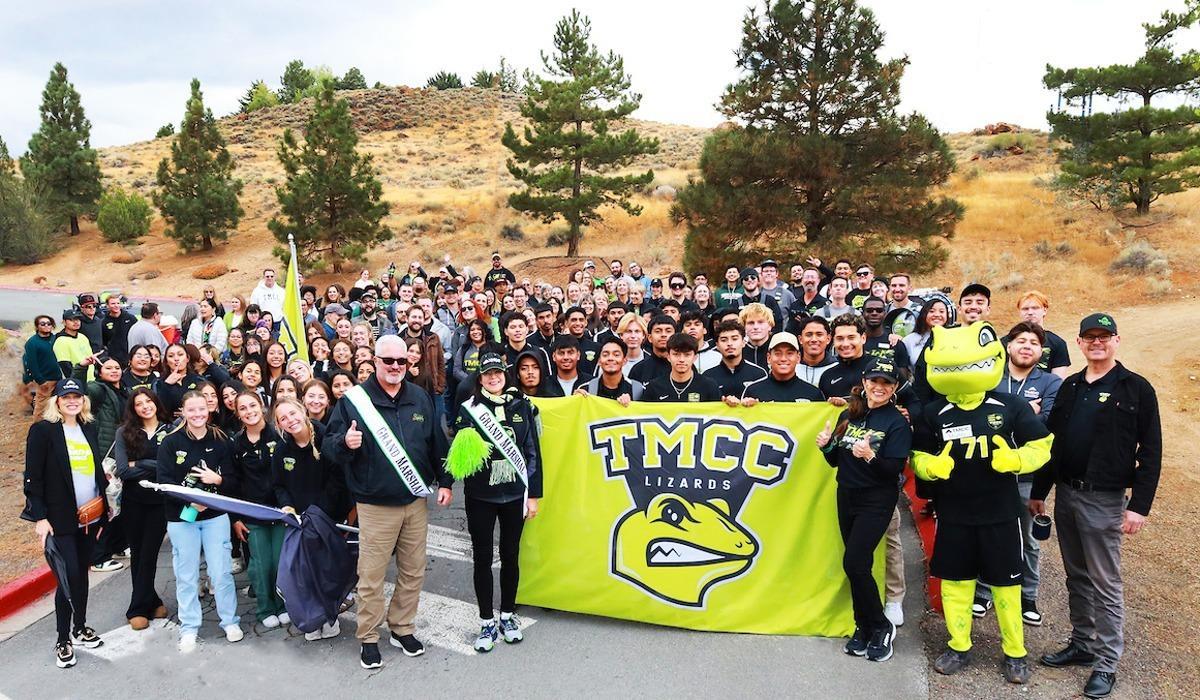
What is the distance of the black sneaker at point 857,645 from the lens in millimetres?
5164

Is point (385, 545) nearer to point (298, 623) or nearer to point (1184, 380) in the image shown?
point (298, 623)

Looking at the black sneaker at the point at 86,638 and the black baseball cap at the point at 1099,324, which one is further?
the black sneaker at the point at 86,638

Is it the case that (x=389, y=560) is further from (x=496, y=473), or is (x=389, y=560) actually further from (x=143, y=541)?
(x=143, y=541)

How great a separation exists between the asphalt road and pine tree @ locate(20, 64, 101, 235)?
149 ft

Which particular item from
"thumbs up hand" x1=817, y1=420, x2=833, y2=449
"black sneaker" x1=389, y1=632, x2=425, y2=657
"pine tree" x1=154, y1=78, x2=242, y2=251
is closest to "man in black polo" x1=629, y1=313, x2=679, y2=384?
"thumbs up hand" x1=817, y1=420, x2=833, y2=449

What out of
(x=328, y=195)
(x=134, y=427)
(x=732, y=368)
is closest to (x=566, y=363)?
(x=732, y=368)

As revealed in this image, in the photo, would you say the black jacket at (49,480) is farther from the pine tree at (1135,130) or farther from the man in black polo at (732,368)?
the pine tree at (1135,130)

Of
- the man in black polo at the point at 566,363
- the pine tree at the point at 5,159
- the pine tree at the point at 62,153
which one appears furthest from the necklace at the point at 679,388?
the pine tree at the point at 5,159

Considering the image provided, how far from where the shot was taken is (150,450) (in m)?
5.86

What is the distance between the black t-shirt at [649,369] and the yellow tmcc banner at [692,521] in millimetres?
1009

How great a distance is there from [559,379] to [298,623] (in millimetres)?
2841

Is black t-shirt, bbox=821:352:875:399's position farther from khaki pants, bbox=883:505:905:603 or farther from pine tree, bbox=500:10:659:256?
pine tree, bbox=500:10:659:256

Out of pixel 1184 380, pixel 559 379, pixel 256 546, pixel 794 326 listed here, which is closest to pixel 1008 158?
pixel 1184 380

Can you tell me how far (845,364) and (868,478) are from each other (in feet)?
4.61
